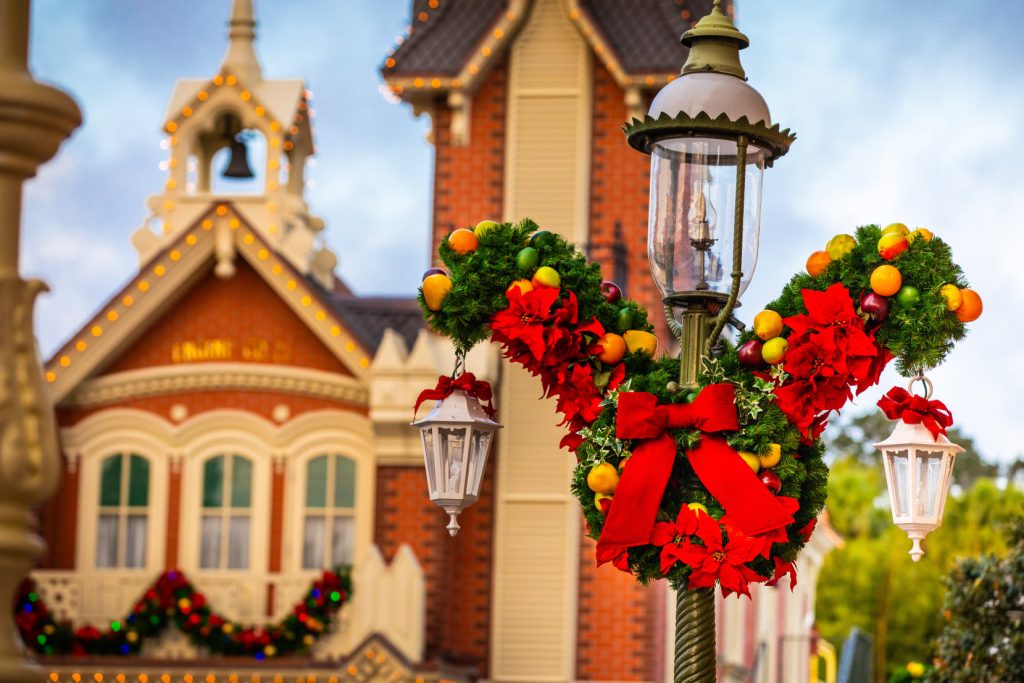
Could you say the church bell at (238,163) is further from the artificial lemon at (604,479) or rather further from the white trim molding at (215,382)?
the artificial lemon at (604,479)

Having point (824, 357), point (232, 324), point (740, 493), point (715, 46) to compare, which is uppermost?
point (232, 324)

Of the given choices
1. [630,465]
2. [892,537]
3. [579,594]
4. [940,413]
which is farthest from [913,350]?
[892,537]

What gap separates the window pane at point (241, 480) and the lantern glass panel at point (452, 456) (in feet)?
46.4

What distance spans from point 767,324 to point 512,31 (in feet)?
51.8

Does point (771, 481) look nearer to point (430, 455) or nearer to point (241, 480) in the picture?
point (430, 455)

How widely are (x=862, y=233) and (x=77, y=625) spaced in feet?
50.6

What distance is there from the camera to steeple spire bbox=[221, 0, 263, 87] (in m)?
24.2

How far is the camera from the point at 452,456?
9.14 m

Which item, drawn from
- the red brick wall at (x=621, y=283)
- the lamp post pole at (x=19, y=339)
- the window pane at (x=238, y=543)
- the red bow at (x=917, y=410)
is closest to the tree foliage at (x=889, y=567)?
the red brick wall at (x=621, y=283)

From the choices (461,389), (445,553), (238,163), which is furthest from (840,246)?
(238,163)

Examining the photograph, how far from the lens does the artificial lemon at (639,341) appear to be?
356 inches

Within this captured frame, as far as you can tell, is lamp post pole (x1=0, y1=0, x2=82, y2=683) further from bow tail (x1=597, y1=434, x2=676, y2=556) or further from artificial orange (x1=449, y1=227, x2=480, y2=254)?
artificial orange (x1=449, y1=227, x2=480, y2=254)

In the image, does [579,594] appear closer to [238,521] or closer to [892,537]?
[238,521]

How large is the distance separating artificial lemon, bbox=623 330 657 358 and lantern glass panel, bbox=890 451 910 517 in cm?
115
